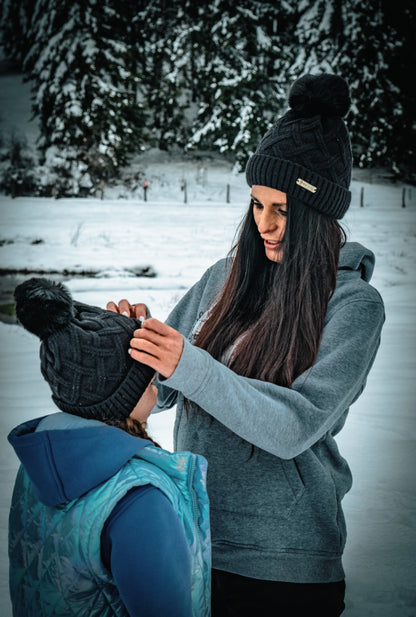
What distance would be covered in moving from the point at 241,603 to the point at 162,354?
0.48m

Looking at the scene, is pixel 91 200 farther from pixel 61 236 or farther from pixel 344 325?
pixel 344 325

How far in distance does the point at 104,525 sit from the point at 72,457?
0.09m

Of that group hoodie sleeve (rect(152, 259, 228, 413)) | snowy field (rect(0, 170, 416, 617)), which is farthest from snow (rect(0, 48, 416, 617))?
hoodie sleeve (rect(152, 259, 228, 413))

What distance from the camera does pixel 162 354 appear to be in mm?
710

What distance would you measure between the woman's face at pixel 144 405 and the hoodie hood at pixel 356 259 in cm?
38

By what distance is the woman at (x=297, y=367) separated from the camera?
867mm

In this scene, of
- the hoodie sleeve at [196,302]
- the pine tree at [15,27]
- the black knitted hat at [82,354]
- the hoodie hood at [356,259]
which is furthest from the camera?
the pine tree at [15,27]

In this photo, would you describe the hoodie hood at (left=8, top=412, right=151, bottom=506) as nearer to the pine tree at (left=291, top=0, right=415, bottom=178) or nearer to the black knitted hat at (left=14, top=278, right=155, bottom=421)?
the black knitted hat at (left=14, top=278, right=155, bottom=421)

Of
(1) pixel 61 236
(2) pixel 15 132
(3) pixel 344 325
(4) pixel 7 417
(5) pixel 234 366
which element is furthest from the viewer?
(1) pixel 61 236

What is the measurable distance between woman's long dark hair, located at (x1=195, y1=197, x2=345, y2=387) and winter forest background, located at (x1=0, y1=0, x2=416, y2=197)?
81.6 inches

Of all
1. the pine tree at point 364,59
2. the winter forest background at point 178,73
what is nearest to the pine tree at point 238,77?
the winter forest background at point 178,73

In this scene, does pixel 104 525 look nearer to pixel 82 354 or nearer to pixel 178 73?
pixel 82 354

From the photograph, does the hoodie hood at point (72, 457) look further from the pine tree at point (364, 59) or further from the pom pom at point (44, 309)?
the pine tree at point (364, 59)

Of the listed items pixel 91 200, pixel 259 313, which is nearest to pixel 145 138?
pixel 91 200
